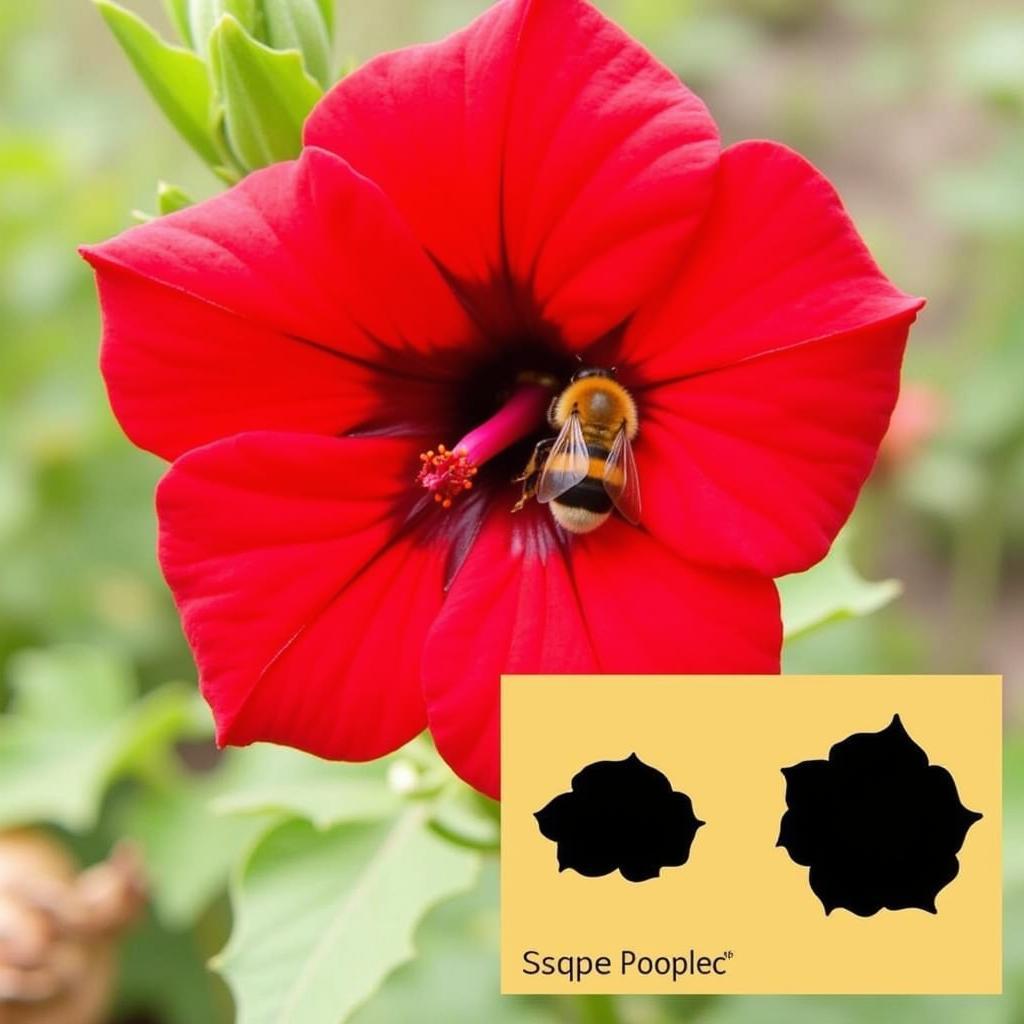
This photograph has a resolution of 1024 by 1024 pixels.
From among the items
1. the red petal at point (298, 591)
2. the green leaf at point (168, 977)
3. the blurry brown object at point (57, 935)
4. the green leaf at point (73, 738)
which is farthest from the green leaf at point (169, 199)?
the green leaf at point (168, 977)

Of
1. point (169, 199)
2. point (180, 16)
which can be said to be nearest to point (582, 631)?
point (169, 199)

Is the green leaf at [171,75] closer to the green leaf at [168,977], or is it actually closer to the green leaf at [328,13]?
the green leaf at [328,13]

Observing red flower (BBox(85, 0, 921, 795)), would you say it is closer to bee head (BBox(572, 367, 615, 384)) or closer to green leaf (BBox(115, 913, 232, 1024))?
bee head (BBox(572, 367, 615, 384))

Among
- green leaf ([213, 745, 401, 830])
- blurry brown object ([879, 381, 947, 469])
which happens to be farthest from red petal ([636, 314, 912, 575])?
blurry brown object ([879, 381, 947, 469])

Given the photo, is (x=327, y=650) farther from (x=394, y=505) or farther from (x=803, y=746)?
(x=803, y=746)

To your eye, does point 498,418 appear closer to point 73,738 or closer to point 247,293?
point 247,293

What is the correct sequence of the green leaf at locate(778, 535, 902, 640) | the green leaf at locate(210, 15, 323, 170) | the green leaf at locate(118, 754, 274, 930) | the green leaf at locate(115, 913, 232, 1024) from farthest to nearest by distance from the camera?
the green leaf at locate(115, 913, 232, 1024) < the green leaf at locate(118, 754, 274, 930) < the green leaf at locate(778, 535, 902, 640) < the green leaf at locate(210, 15, 323, 170)
